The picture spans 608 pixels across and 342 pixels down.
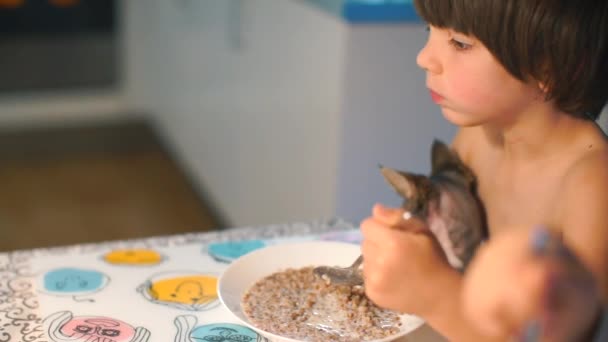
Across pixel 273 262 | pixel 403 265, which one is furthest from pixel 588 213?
pixel 273 262

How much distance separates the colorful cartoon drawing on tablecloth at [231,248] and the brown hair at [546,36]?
402 millimetres

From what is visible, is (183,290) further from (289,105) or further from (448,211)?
(289,105)

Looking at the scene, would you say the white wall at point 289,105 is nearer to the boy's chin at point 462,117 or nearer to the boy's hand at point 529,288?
the boy's chin at point 462,117

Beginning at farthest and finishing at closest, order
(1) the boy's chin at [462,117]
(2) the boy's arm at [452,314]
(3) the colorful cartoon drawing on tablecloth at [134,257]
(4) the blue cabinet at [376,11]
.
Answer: (4) the blue cabinet at [376,11] < (3) the colorful cartoon drawing on tablecloth at [134,257] < (1) the boy's chin at [462,117] < (2) the boy's arm at [452,314]

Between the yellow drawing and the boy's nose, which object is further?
the yellow drawing

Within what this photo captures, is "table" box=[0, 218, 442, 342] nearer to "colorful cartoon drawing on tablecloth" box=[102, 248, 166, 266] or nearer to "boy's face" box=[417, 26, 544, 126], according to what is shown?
"colorful cartoon drawing on tablecloth" box=[102, 248, 166, 266]

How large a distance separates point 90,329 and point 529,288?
18.9 inches

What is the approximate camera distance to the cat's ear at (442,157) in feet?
2.90

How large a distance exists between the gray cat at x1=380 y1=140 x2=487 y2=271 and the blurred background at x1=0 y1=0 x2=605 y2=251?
1.80 ft

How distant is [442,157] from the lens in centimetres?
90

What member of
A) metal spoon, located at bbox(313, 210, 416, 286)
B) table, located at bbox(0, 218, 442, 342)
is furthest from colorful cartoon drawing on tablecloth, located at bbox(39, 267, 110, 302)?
metal spoon, located at bbox(313, 210, 416, 286)

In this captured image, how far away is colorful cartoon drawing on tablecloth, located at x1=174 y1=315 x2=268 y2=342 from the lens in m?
0.77

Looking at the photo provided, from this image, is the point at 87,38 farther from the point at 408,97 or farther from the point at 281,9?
the point at 408,97

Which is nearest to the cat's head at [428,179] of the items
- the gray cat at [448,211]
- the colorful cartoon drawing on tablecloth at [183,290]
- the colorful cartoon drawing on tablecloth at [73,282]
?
the gray cat at [448,211]
